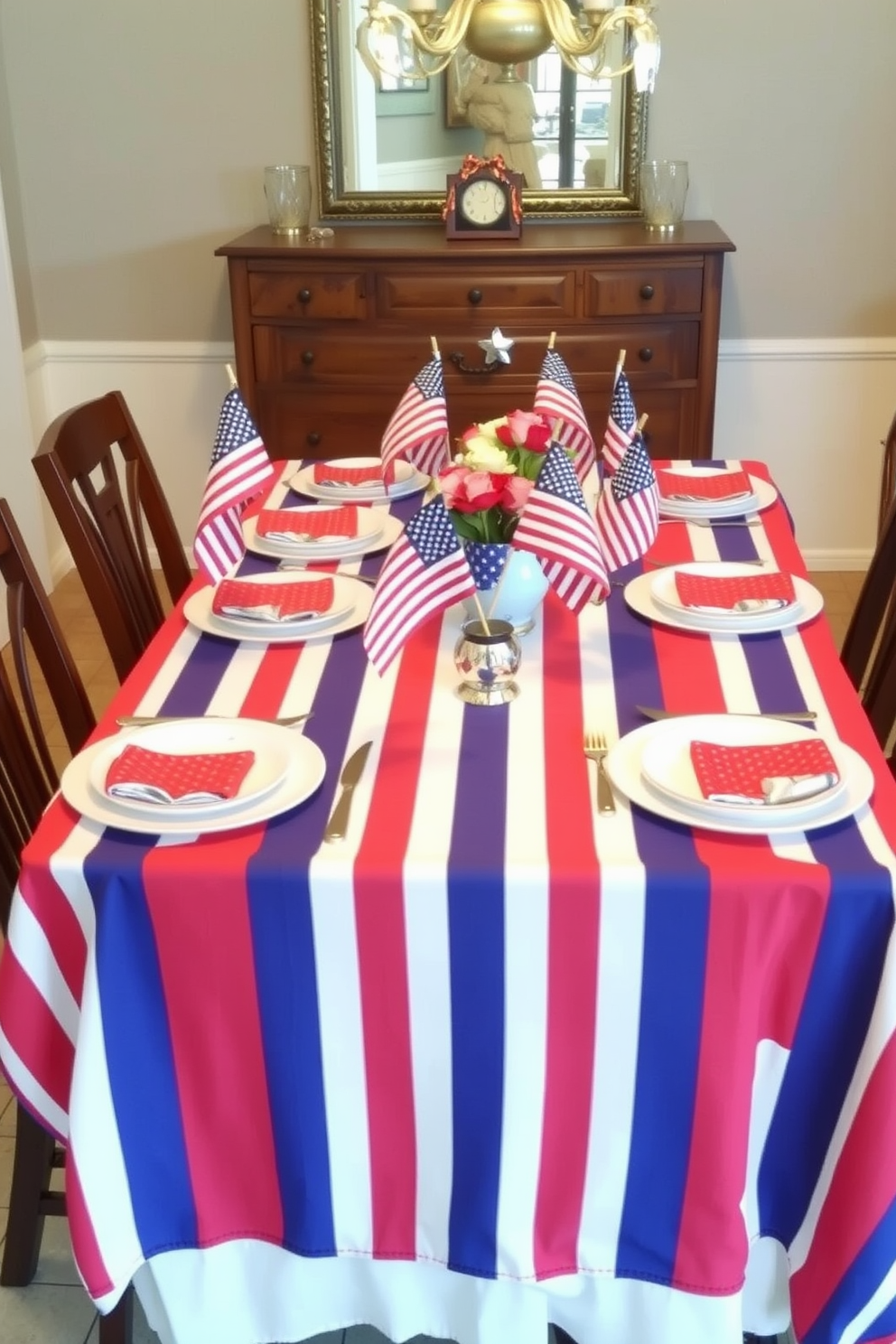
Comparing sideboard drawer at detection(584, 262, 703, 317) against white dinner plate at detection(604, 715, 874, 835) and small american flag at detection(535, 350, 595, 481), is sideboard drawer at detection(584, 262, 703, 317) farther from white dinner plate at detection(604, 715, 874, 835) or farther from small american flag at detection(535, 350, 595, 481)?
white dinner plate at detection(604, 715, 874, 835)

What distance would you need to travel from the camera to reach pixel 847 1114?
4.10 feet

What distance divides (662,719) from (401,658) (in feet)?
1.26

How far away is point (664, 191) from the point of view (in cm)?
345

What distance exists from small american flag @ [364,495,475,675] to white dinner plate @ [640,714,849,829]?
0.96 feet

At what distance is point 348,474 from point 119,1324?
4.78ft

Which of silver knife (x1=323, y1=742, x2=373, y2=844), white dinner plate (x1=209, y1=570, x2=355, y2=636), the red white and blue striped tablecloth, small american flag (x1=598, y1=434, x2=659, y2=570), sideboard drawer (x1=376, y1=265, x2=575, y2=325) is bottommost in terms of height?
the red white and blue striped tablecloth

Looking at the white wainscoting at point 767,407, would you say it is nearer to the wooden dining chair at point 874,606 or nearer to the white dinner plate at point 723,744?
the wooden dining chair at point 874,606

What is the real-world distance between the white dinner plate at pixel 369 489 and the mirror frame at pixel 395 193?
1.56 meters

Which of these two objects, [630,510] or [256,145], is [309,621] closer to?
[630,510]

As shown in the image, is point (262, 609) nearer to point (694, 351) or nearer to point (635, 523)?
point (635, 523)

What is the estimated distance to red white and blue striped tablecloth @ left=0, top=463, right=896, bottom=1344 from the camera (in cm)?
122

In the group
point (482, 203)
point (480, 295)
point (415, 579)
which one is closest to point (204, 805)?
point (415, 579)

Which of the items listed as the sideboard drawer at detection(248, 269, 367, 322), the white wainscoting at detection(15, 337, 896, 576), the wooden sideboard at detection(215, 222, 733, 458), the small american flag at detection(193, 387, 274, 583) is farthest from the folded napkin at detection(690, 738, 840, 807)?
the white wainscoting at detection(15, 337, 896, 576)

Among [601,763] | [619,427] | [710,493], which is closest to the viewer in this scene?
[601,763]
